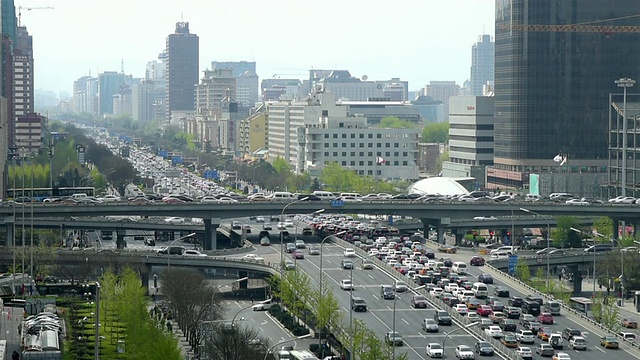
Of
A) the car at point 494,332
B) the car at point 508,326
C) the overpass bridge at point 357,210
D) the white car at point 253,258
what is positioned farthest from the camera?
the overpass bridge at point 357,210

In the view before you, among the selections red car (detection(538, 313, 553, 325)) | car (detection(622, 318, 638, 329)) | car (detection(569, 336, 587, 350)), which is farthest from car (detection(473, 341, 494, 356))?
car (detection(622, 318, 638, 329))

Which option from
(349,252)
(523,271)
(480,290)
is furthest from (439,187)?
(480,290)

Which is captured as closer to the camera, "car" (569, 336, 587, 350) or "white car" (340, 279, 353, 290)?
"car" (569, 336, 587, 350)

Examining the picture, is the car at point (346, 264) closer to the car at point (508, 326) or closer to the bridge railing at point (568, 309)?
the bridge railing at point (568, 309)

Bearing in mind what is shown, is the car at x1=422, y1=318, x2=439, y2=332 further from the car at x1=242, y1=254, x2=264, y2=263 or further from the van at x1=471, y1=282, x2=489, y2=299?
the car at x1=242, y1=254, x2=264, y2=263

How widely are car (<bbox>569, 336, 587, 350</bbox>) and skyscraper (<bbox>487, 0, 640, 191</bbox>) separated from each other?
85623 millimetres

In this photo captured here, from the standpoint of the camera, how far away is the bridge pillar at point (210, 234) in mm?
117562

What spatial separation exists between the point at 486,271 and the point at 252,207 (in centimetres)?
2694

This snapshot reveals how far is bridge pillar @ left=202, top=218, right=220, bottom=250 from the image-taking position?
118m

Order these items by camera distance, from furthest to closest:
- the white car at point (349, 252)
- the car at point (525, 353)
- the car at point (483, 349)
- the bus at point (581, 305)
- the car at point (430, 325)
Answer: the white car at point (349, 252) < the bus at point (581, 305) < the car at point (430, 325) < the car at point (483, 349) < the car at point (525, 353)

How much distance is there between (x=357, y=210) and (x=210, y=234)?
11.6 meters

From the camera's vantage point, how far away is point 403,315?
76938mm

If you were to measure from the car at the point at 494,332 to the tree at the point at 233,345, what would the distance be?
11028mm

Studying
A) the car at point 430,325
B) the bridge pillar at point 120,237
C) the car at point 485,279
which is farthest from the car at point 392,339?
the bridge pillar at point 120,237
